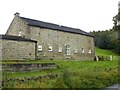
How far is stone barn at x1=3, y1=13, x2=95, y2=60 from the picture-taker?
139ft

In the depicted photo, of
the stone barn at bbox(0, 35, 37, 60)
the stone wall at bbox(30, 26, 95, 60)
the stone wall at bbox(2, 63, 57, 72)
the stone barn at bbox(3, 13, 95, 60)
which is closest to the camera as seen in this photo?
the stone wall at bbox(2, 63, 57, 72)

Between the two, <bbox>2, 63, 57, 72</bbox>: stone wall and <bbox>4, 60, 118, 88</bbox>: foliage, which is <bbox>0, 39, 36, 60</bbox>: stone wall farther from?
<bbox>4, 60, 118, 88</bbox>: foliage

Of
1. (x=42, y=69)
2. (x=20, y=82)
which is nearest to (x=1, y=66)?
(x=20, y=82)

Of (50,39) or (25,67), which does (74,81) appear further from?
(50,39)

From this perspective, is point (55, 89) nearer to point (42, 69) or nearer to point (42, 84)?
point (42, 84)

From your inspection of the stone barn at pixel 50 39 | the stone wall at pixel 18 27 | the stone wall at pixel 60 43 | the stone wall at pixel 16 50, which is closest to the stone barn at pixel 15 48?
the stone wall at pixel 16 50

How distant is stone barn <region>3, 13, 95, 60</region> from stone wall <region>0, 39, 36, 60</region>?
0.15 metres

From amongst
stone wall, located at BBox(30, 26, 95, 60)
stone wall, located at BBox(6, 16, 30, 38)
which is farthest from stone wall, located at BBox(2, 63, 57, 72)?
stone wall, located at BBox(6, 16, 30, 38)

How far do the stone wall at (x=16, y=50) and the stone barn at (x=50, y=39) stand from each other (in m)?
0.15

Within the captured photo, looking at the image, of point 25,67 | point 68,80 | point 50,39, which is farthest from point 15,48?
point 68,80

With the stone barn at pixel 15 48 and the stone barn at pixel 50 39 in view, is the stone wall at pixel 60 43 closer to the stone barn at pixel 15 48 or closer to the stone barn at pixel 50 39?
the stone barn at pixel 50 39

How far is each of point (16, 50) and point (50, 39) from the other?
36.0ft

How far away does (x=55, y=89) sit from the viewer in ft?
76.5

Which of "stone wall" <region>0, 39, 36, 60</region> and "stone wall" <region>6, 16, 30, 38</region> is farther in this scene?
"stone wall" <region>6, 16, 30, 38</region>
